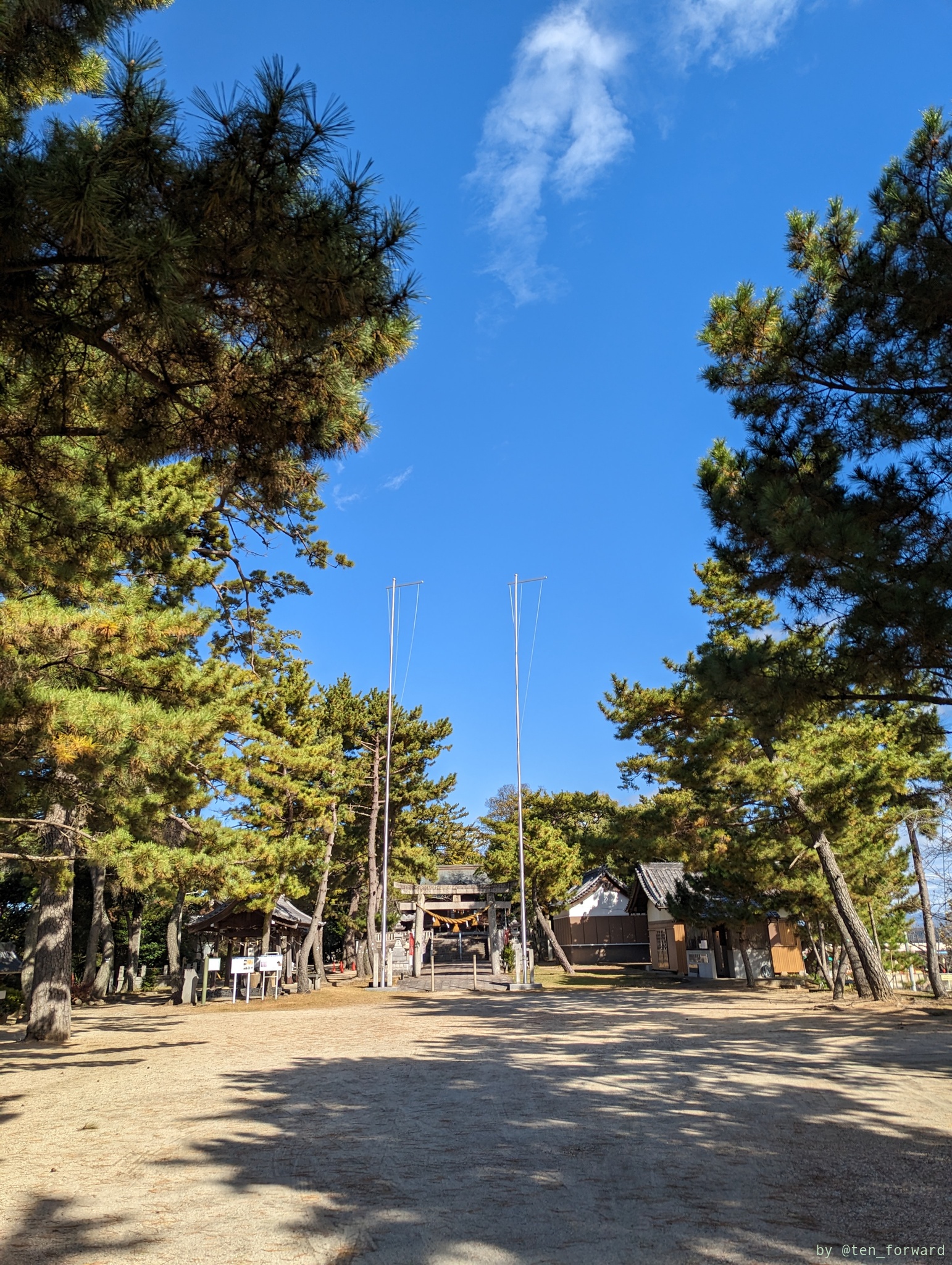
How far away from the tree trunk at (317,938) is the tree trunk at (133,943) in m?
6.41

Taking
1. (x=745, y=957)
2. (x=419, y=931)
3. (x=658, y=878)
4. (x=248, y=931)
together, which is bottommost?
(x=745, y=957)

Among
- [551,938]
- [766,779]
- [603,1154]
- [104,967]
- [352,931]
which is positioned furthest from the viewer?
[352,931]

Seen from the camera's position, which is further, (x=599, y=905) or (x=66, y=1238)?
(x=599, y=905)

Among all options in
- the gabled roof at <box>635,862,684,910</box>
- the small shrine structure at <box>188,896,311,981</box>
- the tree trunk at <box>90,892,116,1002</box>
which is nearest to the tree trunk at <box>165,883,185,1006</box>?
the small shrine structure at <box>188,896,311,981</box>

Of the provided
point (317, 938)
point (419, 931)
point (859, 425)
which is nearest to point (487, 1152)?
point (859, 425)

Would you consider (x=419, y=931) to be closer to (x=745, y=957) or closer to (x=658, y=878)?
(x=658, y=878)

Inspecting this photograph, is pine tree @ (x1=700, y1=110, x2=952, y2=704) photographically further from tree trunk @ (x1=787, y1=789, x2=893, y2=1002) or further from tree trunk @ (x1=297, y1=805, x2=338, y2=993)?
tree trunk @ (x1=297, y1=805, x2=338, y2=993)

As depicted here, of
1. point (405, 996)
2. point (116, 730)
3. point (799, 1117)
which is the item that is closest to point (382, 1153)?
point (799, 1117)

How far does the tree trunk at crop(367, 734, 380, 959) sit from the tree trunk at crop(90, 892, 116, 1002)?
26.8 feet

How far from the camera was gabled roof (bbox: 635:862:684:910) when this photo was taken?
96.9ft

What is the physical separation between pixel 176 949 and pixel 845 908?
2178 cm

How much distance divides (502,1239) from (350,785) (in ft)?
75.7

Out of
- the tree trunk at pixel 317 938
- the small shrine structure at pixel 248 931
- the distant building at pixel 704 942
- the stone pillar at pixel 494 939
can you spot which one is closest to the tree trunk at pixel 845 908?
the distant building at pixel 704 942

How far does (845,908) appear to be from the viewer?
1434 cm
